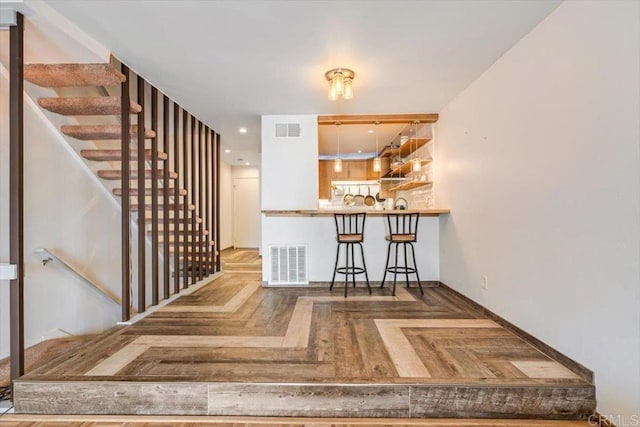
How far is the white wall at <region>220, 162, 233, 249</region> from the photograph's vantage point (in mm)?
7961

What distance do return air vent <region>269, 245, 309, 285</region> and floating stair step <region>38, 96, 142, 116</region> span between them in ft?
7.79

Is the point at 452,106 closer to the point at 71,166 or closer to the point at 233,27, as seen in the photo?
the point at 233,27

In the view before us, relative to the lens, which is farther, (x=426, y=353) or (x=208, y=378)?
(x=426, y=353)

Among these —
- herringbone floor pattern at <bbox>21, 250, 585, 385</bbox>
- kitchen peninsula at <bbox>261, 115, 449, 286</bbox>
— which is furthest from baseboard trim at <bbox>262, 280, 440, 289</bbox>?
herringbone floor pattern at <bbox>21, 250, 585, 385</bbox>

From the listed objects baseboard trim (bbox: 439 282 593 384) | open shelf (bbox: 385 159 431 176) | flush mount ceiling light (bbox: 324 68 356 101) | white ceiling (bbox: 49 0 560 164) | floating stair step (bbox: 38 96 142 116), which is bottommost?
baseboard trim (bbox: 439 282 593 384)

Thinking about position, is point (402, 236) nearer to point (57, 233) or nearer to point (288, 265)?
point (288, 265)

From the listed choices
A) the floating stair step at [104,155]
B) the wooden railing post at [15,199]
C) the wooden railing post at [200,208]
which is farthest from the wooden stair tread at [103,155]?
the wooden railing post at [15,199]

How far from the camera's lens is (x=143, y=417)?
5.91 feet

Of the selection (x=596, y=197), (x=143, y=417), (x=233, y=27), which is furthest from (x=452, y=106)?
(x=143, y=417)

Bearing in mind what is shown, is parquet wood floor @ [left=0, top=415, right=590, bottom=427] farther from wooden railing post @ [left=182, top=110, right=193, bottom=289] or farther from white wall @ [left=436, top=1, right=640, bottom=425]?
wooden railing post @ [left=182, top=110, right=193, bottom=289]

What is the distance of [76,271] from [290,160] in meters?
2.81

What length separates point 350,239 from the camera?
3707mm

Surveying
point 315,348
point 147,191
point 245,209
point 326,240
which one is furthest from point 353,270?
point 245,209

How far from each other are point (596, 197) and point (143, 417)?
9.91ft
